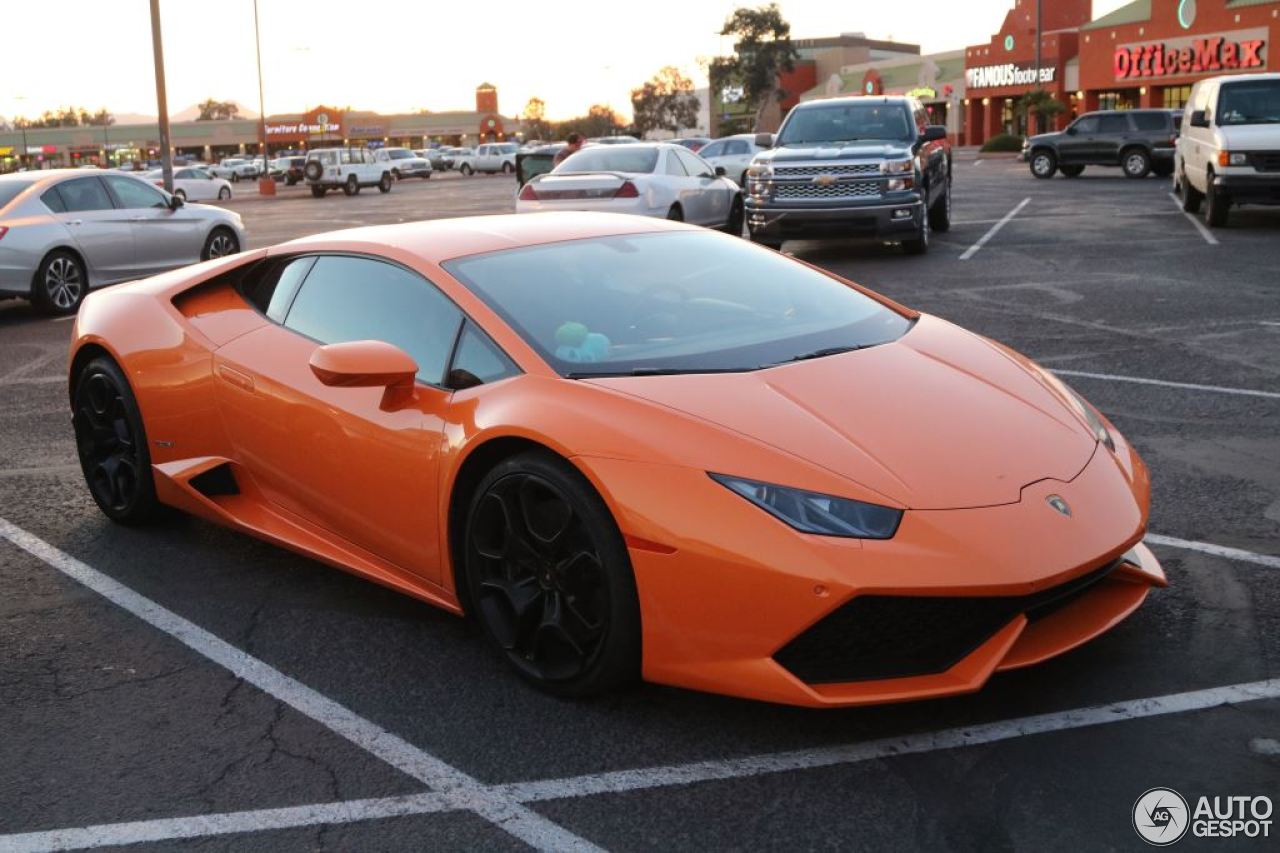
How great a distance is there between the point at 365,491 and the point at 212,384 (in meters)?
1.06

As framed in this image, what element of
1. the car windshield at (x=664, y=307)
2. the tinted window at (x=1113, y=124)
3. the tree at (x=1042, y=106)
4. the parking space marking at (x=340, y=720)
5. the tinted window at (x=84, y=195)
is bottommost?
the parking space marking at (x=340, y=720)

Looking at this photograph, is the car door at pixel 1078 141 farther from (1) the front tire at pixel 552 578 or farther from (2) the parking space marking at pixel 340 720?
(1) the front tire at pixel 552 578

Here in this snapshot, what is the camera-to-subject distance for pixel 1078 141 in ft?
111

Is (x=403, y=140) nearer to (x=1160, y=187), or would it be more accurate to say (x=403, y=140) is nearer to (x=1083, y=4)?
(x=1083, y=4)

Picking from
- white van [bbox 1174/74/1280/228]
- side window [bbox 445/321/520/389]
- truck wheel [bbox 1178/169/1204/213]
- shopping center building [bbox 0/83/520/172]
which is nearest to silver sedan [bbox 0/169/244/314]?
side window [bbox 445/321/520/389]

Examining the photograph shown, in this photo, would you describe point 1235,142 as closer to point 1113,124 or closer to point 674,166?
point 674,166

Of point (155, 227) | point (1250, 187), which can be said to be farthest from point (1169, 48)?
point (155, 227)

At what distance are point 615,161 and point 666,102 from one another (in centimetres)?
10939

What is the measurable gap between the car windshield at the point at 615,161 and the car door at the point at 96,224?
522 cm

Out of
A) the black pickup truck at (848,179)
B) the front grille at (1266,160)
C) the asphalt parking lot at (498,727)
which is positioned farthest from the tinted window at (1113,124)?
the asphalt parking lot at (498,727)

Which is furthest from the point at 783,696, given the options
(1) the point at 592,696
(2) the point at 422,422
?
(2) the point at 422,422

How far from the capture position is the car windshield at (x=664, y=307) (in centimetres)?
408

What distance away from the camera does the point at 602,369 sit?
397 centimetres

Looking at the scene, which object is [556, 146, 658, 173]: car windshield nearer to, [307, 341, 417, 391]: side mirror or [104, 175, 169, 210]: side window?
[104, 175, 169, 210]: side window
